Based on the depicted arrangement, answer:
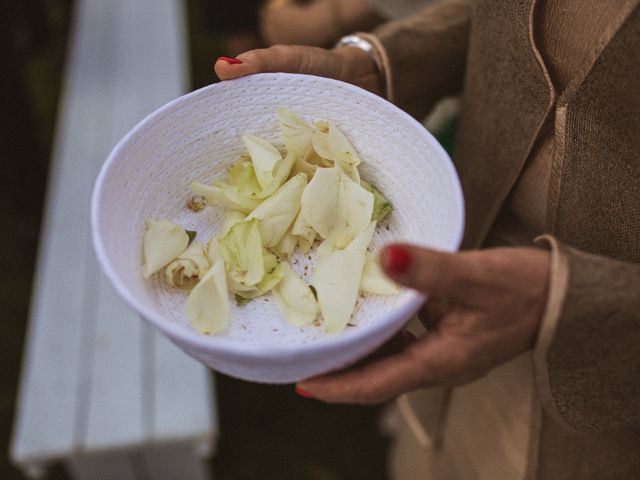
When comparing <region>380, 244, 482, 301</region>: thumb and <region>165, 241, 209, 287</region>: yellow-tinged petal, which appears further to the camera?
<region>165, 241, 209, 287</region>: yellow-tinged petal

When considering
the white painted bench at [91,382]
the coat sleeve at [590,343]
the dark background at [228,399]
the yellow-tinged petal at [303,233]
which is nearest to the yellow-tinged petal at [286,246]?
the yellow-tinged petal at [303,233]

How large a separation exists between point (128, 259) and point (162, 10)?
192 cm

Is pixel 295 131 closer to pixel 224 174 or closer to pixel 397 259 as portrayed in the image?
pixel 224 174

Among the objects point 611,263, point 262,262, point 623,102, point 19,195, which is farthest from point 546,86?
point 19,195

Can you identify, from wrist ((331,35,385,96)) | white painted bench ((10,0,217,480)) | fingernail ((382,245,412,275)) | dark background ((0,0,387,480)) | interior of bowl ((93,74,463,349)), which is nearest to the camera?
fingernail ((382,245,412,275))

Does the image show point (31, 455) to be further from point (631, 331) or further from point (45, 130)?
point (45, 130)

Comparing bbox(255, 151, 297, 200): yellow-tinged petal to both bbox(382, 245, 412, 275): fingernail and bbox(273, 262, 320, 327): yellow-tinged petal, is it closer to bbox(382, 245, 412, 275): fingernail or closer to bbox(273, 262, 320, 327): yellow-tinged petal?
bbox(273, 262, 320, 327): yellow-tinged petal

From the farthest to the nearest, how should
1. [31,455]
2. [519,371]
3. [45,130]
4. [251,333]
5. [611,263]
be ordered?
1. [45,130]
2. [31,455]
3. [519,371]
4. [251,333]
5. [611,263]

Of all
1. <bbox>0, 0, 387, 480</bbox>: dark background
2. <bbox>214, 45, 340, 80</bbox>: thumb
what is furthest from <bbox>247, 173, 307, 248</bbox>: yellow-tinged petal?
<bbox>0, 0, 387, 480</bbox>: dark background

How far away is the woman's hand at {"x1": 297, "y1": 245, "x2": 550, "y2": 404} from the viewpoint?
0.43 meters

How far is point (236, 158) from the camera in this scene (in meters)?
0.69

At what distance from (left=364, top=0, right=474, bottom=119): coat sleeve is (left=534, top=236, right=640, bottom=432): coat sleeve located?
0.32 meters

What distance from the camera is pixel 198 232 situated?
2.20ft

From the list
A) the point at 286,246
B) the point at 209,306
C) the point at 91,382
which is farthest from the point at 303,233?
the point at 91,382
